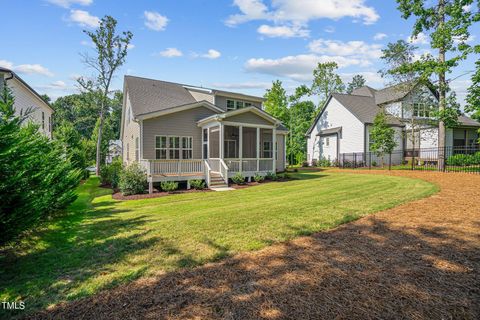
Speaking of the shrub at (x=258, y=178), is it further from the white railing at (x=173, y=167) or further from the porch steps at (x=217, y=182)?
the white railing at (x=173, y=167)

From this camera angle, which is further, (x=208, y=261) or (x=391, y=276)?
(x=208, y=261)

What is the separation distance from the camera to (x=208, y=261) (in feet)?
12.7

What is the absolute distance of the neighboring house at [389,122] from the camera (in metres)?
23.3

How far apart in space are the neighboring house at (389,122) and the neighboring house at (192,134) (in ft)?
35.4

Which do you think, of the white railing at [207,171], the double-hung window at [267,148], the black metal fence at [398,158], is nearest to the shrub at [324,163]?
the black metal fence at [398,158]

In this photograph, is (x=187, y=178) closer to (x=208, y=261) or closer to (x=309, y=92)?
(x=208, y=261)

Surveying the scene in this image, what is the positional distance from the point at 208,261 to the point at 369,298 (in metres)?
2.20

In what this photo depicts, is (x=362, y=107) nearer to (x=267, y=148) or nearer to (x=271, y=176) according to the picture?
(x=267, y=148)

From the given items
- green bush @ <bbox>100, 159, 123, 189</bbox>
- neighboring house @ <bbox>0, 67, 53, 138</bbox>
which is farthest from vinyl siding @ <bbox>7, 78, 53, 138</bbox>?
green bush @ <bbox>100, 159, 123, 189</bbox>

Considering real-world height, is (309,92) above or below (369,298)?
above

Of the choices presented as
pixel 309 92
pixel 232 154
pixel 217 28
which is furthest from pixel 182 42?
pixel 309 92

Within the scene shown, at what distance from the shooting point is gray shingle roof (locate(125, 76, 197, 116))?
54.7ft

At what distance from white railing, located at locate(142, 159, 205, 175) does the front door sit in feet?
59.1

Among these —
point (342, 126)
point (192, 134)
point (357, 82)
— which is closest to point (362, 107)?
point (342, 126)
